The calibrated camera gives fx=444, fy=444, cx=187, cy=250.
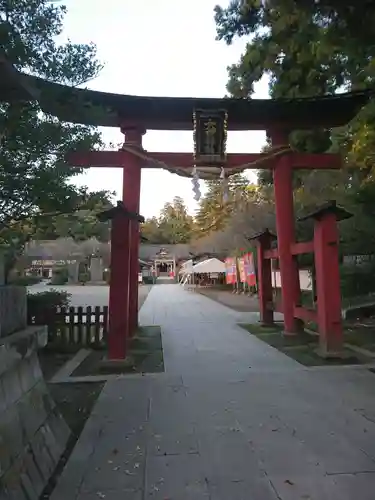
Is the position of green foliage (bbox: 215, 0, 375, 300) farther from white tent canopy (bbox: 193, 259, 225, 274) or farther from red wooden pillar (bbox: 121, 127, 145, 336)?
white tent canopy (bbox: 193, 259, 225, 274)

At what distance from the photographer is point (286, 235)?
1040cm

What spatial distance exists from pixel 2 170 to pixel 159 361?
4.50 metres

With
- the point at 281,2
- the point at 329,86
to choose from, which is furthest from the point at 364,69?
the point at 281,2

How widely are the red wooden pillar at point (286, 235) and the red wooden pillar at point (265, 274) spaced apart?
142 centimetres

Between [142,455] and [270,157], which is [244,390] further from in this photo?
[270,157]

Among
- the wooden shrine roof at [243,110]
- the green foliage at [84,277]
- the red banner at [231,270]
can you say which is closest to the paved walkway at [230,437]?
the wooden shrine roof at [243,110]

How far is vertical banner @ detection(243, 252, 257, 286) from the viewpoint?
23.7 metres

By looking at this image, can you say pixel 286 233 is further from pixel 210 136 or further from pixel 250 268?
pixel 250 268

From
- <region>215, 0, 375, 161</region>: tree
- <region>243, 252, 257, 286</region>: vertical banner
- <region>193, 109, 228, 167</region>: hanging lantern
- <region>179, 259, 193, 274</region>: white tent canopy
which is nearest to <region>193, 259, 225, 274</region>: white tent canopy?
<region>179, 259, 193, 274</region>: white tent canopy

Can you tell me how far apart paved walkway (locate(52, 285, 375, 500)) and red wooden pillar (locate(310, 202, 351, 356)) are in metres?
1.01

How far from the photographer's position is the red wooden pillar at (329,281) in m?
7.90

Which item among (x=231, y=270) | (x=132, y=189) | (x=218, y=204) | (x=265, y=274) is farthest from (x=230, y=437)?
(x=218, y=204)

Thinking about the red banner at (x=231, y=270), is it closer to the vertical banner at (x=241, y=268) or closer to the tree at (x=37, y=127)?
the vertical banner at (x=241, y=268)

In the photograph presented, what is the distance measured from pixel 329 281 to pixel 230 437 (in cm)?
457
